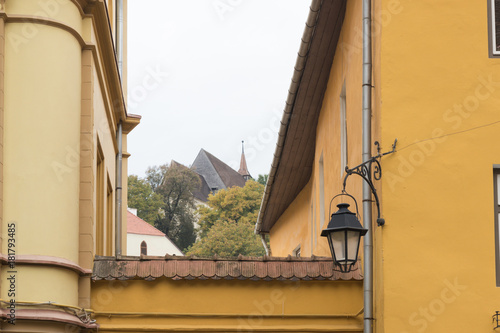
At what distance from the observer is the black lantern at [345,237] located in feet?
28.9

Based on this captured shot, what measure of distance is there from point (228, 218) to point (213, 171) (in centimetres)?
3556

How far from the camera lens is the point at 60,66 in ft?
31.7

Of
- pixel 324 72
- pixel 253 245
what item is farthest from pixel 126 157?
pixel 253 245

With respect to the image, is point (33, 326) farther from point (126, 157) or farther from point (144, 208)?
point (144, 208)

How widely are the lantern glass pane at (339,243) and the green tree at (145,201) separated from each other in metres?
73.2

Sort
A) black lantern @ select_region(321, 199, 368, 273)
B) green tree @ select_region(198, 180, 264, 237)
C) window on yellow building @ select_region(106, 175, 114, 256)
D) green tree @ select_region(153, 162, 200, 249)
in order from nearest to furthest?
black lantern @ select_region(321, 199, 368, 273)
window on yellow building @ select_region(106, 175, 114, 256)
green tree @ select_region(198, 180, 264, 237)
green tree @ select_region(153, 162, 200, 249)

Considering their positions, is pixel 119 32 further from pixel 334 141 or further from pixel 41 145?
pixel 41 145

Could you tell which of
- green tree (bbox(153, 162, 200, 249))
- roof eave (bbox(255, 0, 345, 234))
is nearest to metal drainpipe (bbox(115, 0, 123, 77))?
roof eave (bbox(255, 0, 345, 234))

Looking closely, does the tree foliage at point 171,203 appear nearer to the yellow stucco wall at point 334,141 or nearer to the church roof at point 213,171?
the church roof at point 213,171

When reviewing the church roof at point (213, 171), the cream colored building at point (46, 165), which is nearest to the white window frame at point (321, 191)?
the cream colored building at point (46, 165)

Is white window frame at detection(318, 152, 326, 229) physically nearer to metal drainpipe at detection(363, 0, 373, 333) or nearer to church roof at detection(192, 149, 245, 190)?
metal drainpipe at detection(363, 0, 373, 333)

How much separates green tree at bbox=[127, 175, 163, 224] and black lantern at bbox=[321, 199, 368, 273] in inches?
2882

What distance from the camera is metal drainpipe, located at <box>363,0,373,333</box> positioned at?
962 cm

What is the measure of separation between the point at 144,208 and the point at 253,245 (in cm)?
1981
